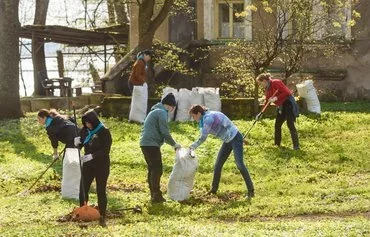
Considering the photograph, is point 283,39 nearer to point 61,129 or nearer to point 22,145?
point 22,145

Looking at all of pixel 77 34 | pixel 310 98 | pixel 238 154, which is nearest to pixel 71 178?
pixel 238 154

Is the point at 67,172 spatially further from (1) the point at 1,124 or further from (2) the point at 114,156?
(1) the point at 1,124

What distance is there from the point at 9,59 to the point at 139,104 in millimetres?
4993

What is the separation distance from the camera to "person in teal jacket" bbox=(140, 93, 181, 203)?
12492mm

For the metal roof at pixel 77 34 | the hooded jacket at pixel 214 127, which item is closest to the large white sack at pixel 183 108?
the hooded jacket at pixel 214 127

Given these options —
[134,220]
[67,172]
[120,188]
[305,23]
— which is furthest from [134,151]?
[305,23]

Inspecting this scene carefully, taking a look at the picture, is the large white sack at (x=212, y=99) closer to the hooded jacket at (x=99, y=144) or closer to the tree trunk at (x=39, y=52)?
the hooded jacket at (x=99, y=144)

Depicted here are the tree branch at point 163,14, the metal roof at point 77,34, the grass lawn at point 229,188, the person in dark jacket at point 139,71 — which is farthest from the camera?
the metal roof at point 77,34

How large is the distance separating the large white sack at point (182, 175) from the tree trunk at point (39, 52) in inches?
718

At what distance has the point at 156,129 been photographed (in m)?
12.6

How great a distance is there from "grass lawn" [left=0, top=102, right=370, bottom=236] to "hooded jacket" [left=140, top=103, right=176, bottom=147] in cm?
98

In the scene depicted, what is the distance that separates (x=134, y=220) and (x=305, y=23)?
13.0 meters

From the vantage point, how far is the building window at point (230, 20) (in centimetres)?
2659

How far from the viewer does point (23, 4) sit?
54.4 meters
